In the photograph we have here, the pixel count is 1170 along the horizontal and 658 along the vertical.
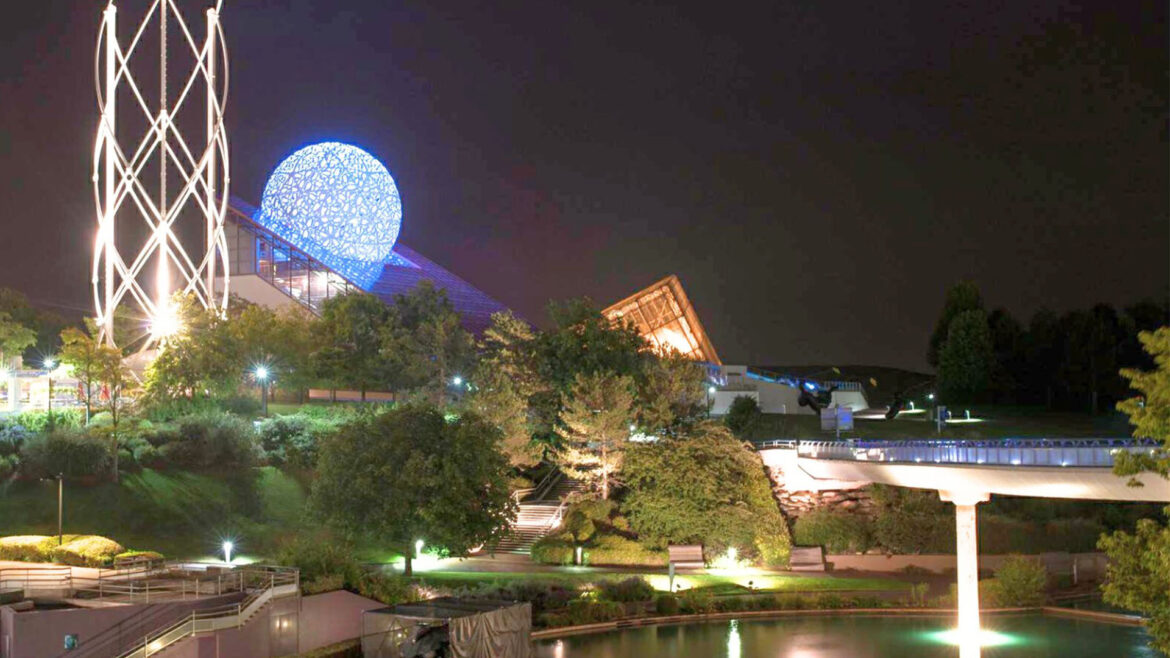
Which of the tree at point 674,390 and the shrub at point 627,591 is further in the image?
the tree at point 674,390

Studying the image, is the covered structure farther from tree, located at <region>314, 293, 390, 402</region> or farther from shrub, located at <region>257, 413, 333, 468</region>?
tree, located at <region>314, 293, 390, 402</region>

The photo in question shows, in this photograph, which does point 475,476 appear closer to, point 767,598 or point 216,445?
point 767,598

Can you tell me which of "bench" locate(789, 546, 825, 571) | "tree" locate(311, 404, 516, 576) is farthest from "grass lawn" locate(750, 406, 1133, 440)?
"tree" locate(311, 404, 516, 576)

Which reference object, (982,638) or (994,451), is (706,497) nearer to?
(994,451)

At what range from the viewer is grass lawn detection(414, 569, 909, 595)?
1431 inches

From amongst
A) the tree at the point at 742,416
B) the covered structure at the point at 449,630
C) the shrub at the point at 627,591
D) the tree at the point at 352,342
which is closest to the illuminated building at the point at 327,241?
the tree at the point at 352,342

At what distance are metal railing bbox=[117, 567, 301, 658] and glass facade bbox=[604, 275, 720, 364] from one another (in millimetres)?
48109

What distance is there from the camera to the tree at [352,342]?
58.1 metres

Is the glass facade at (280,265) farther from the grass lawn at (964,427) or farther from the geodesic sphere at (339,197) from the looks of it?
the grass lawn at (964,427)

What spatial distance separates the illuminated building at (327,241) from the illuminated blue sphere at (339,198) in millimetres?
51

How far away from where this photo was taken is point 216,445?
44.2 m

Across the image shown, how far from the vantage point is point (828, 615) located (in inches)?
1391

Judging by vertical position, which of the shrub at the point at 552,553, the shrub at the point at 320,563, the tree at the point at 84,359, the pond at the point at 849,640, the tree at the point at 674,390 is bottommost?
the pond at the point at 849,640

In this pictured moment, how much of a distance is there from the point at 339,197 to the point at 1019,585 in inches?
1554
